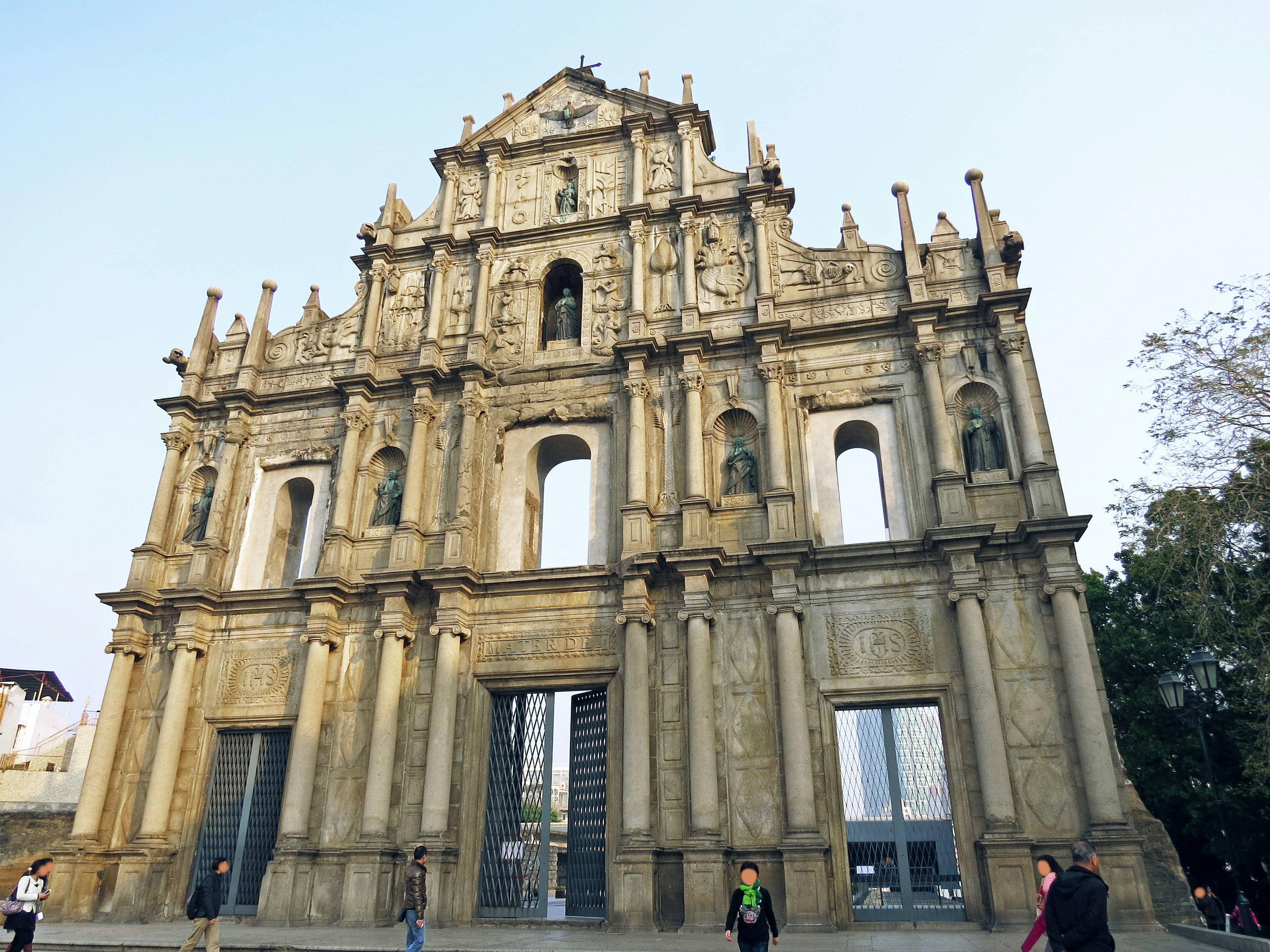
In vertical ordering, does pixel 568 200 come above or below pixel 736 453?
above

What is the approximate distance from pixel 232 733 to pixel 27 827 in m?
13.9

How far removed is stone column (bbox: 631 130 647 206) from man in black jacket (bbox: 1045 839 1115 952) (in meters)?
16.2

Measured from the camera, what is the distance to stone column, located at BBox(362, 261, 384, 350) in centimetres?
1970

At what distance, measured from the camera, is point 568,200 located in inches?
812

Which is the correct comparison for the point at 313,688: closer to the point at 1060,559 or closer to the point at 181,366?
the point at 181,366

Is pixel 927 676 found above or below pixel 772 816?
above

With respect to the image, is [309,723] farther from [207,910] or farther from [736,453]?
[736,453]

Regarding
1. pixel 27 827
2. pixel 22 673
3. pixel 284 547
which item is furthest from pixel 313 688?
pixel 22 673

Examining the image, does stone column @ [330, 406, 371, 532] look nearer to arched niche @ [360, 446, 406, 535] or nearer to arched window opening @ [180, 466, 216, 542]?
arched niche @ [360, 446, 406, 535]

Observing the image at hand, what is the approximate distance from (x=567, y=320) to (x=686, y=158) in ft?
14.6

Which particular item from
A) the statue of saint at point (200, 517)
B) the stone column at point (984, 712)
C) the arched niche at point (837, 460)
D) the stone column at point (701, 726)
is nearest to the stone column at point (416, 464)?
the statue of saint at point (200, 517)

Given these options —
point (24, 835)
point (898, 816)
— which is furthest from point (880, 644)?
point (24, 835)

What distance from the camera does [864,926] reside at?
1335cm

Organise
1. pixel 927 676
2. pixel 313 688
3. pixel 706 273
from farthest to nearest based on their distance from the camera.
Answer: pixel 706 273
pixel 313 688
pixel 927 676
